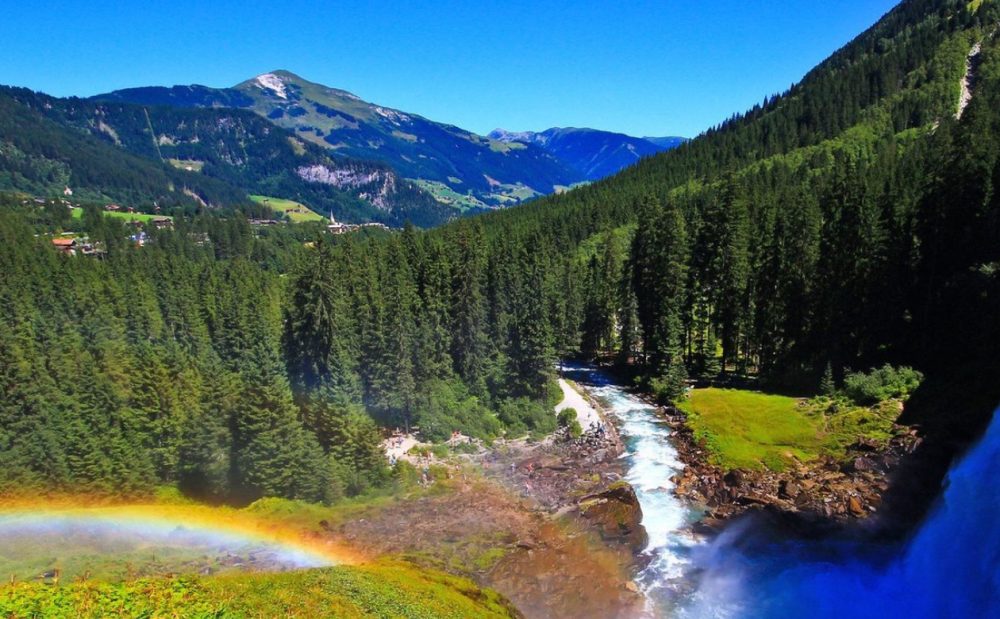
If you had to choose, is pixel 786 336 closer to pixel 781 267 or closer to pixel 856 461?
pixel 781 267

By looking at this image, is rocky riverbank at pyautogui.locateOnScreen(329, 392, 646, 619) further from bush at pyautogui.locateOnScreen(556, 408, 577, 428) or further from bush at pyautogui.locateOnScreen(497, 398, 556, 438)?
bush at pyautogui.locateOnScreen(497, 398, 556, 438)

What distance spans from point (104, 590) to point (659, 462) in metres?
40.5

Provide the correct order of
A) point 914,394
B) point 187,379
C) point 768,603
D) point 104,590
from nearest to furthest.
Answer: point 104,590 → point 768,603 → point 914,394 → point 187,379

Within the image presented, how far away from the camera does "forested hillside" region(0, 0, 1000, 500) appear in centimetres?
4528

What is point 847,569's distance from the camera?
30.4 metres

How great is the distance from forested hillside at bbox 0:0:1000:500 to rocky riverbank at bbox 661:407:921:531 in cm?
543

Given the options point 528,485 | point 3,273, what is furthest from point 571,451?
point 3,273

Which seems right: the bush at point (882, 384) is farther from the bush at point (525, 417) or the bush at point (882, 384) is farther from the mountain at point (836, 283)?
the bush at point (525, 417)

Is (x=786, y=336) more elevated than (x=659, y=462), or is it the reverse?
(x=786, y=336)

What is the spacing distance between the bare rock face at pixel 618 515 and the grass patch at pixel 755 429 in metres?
9.45

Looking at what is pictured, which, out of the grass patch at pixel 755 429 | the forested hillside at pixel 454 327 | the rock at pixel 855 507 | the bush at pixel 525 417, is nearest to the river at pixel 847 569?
the rock at pixel 855 507

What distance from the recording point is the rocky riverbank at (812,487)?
35.9 m

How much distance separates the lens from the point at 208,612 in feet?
57.1

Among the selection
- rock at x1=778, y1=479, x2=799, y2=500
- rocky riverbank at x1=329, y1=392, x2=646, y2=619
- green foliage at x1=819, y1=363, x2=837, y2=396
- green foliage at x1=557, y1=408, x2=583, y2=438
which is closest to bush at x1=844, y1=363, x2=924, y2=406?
green foliage at x1=819, y1=363, x2=837, y2=396
